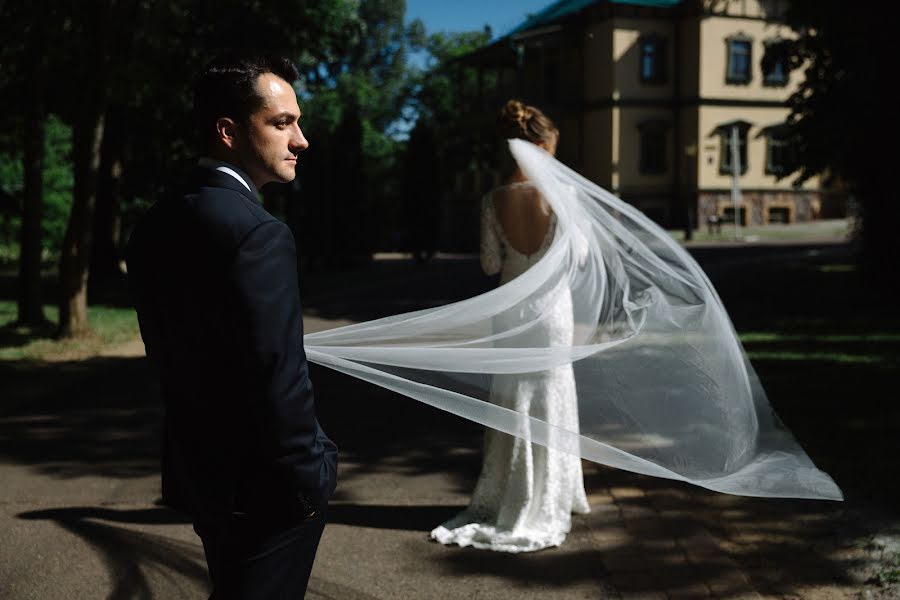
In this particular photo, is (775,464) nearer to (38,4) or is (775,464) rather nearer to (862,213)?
(38,4)

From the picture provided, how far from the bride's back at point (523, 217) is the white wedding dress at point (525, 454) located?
0.02 meters

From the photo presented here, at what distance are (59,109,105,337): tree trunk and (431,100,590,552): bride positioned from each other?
938 cm

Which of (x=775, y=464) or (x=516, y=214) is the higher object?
(x=516, y=214)

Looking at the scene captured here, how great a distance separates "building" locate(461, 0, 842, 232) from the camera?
4141 cm

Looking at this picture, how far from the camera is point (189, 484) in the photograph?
2465mm

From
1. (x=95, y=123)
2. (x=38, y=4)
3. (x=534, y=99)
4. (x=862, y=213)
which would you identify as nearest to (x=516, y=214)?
(x=95, y=123)

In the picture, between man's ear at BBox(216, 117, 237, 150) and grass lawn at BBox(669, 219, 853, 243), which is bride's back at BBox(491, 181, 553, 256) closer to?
man's ear at BBox(216, 117, 237, 150)

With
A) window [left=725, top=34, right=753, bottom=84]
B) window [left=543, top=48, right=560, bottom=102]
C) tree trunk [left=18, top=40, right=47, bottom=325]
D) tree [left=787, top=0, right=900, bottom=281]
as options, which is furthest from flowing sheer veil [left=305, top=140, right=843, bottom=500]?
window [left=725, top=34, right=753, bottom=84]

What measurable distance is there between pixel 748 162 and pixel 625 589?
40578 mm

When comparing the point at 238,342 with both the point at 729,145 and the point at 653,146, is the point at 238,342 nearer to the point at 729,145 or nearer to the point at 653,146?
the point at 653,146

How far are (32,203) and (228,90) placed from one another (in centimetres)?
1387

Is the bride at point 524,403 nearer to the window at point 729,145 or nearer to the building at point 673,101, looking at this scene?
the building at point 673,101

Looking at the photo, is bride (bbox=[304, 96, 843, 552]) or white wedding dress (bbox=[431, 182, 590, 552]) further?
white wedding dress (bbox=[431, 182, 590, 552])

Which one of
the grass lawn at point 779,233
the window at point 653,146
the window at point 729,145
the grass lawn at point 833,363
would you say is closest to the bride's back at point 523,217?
the grass lawn at point 833,363
